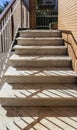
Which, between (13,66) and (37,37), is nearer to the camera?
(13,66)

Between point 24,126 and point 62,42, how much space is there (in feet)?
8.84

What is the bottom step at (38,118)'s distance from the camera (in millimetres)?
2994

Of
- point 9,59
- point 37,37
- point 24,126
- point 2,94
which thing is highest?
point 37,37

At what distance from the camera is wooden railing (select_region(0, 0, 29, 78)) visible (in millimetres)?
4099

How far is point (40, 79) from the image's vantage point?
4004 mm

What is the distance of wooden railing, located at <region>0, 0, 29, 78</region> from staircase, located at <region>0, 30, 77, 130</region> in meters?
0.16

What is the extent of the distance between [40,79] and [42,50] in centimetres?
104

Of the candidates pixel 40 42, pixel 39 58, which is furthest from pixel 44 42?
pixel 39 58

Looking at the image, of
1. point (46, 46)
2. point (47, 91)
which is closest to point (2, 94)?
point (47, 91)

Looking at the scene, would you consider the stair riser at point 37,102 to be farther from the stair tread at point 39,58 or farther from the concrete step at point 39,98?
the stair tread at point 39,58

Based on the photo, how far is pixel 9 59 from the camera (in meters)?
4.53

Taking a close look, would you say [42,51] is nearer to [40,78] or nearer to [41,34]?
[41,34]

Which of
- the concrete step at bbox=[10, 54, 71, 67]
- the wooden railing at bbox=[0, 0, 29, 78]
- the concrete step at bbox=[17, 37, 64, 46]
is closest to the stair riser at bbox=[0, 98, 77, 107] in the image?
the wooden railing at bbox=[0, 0, 29, 78]

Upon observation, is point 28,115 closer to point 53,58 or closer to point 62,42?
point 53,58
